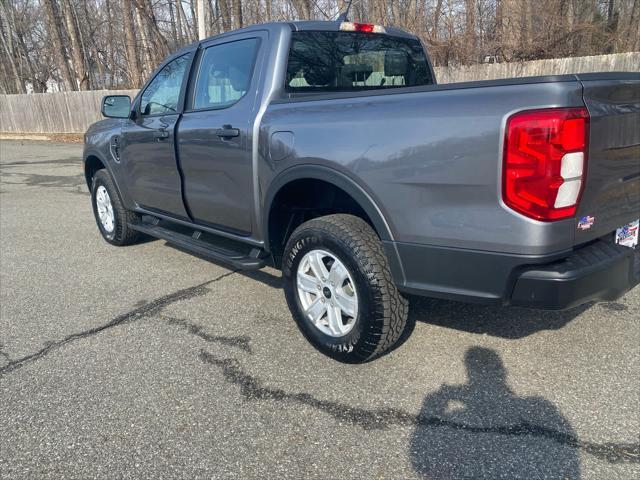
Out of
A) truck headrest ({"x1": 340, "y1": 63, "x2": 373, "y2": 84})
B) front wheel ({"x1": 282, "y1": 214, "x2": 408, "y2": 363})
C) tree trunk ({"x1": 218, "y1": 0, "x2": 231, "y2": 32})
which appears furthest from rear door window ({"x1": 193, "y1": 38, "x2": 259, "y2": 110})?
tree trunk ({"x1": 218, "y1": 0, "x2": 231, "y2": 32})

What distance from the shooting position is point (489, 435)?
239 cm

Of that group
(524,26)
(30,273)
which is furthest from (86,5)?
(30,273)

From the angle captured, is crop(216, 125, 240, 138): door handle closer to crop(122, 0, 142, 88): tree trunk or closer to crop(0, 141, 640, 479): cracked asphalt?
crop(0, 141, 640, 479): cracked asphalt

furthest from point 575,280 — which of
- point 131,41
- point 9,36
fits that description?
point 9,36

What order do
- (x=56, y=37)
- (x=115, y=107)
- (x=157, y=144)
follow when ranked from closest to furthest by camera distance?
(x=157, y=144)
(x=115, y=107)
(x=56, y=37)

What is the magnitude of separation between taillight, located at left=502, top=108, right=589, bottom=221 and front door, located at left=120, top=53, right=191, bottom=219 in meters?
2.85

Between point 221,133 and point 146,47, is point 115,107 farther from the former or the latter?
point 146,47

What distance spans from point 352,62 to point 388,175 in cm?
163

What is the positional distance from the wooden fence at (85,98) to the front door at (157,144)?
948cm

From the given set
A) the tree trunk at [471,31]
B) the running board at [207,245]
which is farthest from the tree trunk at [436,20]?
the running board at [207,245]

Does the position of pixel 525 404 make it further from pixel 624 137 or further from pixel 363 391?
pixel 624 137

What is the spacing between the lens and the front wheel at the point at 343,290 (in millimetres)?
2734

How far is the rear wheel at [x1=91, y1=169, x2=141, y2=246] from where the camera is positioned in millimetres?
5383

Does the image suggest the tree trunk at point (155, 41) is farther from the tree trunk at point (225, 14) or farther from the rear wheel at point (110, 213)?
the rear wheel at point (110, 213)
